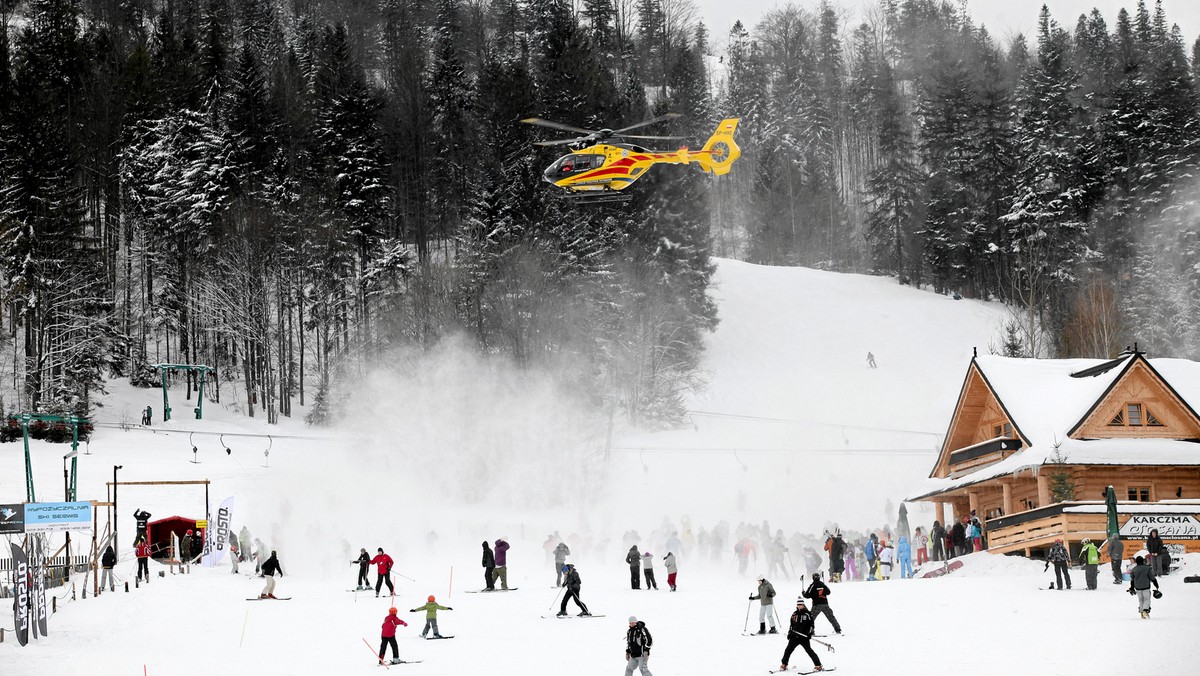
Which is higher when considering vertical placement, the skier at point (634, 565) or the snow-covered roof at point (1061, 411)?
the snow-covered roof at point (1061, 411)

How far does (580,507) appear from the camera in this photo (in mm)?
47250

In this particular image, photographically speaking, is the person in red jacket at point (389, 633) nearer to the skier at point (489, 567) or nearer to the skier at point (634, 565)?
the skier at point (489, 567)

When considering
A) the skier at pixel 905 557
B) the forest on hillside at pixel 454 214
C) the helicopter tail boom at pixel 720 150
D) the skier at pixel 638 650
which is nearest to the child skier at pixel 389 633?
the skier at pixel 638 650

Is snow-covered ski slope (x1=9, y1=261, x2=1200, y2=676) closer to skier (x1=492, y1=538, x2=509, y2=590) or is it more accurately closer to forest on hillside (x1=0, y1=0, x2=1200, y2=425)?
skier (x1=492, y1=538, x2=509, y2=590)

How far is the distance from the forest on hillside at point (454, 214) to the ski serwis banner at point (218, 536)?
65.1ft

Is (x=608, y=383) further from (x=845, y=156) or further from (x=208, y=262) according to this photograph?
(x=845, y=156)

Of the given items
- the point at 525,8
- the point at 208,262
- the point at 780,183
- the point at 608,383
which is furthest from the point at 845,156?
the point at 208,262

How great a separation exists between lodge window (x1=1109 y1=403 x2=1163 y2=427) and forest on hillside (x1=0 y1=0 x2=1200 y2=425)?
2562cm

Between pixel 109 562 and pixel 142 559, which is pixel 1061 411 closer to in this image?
pixel 142 559

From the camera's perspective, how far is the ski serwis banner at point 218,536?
105 ft

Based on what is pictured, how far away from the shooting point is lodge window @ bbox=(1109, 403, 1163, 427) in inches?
1257

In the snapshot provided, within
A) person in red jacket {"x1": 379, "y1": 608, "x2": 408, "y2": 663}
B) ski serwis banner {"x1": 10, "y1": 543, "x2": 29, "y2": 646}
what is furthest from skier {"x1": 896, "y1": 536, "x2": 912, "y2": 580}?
ski serwis banner {"x1": 10, "y1": 543, "x2": 29, "y2": 646}

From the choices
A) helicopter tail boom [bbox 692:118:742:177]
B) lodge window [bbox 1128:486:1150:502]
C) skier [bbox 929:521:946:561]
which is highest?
helicopter tail boom [bbox 692:118:742:177]

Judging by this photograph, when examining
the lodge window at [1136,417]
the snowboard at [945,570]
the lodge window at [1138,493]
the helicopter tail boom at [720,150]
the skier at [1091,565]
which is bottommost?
the snowboard at [945,570]
